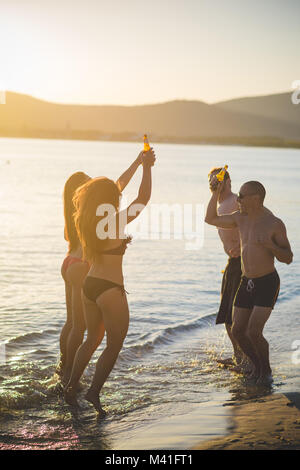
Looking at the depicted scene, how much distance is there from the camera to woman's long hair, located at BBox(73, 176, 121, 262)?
5.26m

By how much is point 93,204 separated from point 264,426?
7.34 feet

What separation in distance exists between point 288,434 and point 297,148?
6426 inches

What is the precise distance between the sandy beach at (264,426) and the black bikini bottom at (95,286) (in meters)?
1.45

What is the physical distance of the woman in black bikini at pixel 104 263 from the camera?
529 cm

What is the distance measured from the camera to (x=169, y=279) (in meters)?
13.2

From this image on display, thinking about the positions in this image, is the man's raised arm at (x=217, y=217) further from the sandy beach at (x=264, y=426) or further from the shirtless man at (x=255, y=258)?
the sandy beach at (x=264, y=426)

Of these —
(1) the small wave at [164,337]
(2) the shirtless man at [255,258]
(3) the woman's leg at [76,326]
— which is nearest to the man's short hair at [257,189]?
(2) the shirtless man at [255,258]

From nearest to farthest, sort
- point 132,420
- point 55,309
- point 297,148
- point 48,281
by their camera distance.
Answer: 1. point 132,420
2. point 55,309
3. point 48,281
4. point 297,148

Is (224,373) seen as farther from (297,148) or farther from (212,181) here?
(297,148)

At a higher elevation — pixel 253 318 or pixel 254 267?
pixel 254 267

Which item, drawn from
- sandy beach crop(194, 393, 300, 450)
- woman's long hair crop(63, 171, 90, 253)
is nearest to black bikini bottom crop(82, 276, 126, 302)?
woman's long hair crop(63, 171, 90, 253)

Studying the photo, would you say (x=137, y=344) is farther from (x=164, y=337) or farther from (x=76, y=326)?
(x=76, y=326)

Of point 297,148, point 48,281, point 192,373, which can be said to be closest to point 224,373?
point 192,373

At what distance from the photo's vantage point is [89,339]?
18.6 feet
